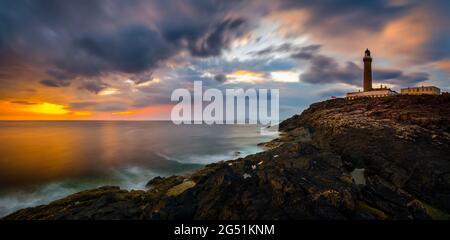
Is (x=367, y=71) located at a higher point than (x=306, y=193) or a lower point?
higher

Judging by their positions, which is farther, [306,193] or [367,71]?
[367,71]

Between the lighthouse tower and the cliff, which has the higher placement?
the lighthouse tower

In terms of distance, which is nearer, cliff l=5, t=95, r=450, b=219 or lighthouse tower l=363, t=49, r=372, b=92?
cliff l=5, t=95, r=450, b=219

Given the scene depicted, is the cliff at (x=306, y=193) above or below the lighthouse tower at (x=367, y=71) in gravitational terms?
below

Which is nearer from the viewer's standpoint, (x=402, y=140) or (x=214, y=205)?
(x=214, y=205)

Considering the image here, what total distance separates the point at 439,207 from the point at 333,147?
955 centimetres

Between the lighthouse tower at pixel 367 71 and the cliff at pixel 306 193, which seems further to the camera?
the lighthouse tower at pixel 367 71
